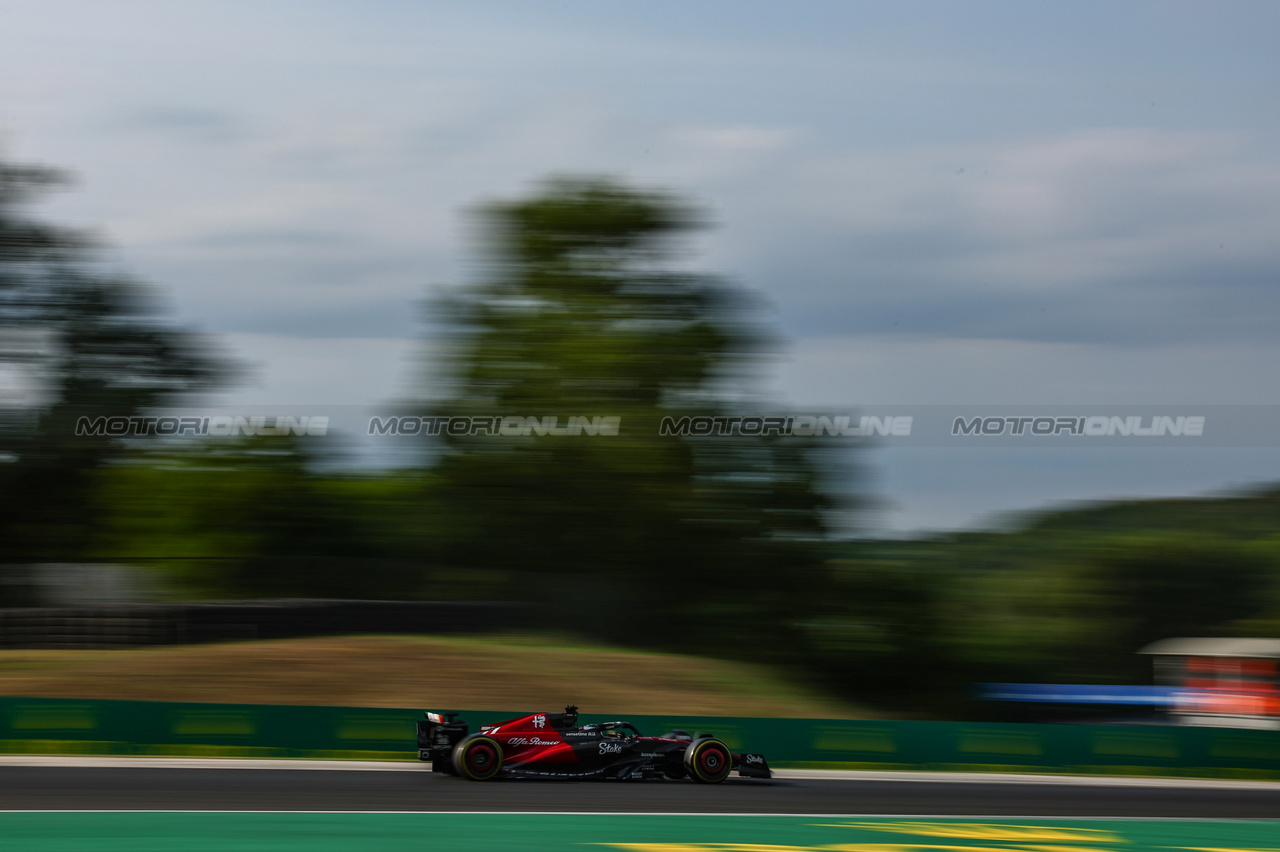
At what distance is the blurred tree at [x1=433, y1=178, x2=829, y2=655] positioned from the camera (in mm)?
28938

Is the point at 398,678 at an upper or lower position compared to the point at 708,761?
upper

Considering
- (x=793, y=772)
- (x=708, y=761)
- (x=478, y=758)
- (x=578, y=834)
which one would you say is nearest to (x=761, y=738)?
(x=793, y=772)

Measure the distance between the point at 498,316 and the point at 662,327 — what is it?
4156 mm

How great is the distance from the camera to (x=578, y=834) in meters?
9.73

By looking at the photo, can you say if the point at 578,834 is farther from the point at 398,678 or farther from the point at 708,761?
the point at 398,678

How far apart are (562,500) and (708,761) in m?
16.0

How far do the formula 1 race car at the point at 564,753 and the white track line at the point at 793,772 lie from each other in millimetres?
1098

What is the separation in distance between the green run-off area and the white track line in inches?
147

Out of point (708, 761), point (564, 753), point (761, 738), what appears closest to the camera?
point (564, 753)

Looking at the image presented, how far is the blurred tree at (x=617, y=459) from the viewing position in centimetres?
2894

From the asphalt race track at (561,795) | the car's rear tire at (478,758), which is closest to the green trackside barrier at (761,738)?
the asphalt race track at (561,795)

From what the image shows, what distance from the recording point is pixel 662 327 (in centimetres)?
3064

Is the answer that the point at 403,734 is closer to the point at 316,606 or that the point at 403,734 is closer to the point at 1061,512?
the point at 316,606

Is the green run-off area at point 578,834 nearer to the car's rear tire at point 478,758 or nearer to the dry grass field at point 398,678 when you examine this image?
the car's rear tire at point 478,758
